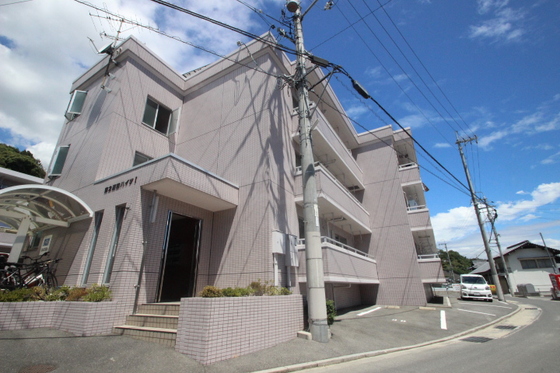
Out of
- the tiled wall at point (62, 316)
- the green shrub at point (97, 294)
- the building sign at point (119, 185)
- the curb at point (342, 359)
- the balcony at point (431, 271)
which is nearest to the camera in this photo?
the curb at point (342, 359)

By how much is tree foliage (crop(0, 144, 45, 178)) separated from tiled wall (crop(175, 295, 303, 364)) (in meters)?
31.4

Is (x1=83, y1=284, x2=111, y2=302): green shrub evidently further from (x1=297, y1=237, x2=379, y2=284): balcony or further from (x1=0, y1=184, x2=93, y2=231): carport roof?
(x1=297, y1=237, x2=379, y2=284): balcony

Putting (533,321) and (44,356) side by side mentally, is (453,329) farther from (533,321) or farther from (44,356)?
(44,356)

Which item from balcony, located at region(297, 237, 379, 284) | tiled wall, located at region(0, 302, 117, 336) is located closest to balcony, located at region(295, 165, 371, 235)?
balcony, located at region(297, 237, 379, 284)

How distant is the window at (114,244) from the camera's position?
306 inches

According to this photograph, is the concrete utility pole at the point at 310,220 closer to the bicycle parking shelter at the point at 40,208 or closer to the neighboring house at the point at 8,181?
the bicycle parking shelter at the point at 40,208

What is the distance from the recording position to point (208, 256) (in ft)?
32.2

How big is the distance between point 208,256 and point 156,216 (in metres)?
2.49

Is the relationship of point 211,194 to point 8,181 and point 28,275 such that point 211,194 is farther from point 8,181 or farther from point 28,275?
point 8,181

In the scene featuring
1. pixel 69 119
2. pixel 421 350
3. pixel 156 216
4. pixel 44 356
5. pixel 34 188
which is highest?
pixel 69 119

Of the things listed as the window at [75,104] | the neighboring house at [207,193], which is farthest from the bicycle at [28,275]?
the window at [75,104]

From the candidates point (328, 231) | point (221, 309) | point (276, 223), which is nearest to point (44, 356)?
point (221, 309)

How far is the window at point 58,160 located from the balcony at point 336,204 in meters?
10.8

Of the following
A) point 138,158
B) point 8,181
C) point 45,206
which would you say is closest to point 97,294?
point 45,206
